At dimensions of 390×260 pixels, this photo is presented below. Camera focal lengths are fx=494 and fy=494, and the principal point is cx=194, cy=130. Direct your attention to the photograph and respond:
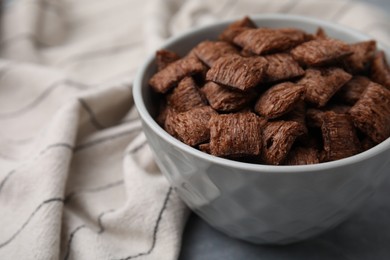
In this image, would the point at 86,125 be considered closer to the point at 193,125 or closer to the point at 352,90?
the point at 193,125

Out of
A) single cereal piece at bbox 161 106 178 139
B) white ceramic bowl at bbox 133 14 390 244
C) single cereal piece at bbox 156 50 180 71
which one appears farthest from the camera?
single cereal piece at bbox 156 50 180 71

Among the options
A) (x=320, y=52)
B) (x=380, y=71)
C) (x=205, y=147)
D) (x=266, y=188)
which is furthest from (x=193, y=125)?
(x=380, y=71)

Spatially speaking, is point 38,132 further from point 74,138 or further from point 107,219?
point 107,219

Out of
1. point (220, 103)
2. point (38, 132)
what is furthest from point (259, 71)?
point (38, 132)

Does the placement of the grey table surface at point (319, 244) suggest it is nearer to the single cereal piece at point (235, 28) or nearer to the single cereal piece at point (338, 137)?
the single cereal piece at point (338, 137)

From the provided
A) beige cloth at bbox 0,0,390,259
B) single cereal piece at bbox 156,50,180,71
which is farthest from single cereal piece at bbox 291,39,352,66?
beige cloth at bbox 0,0,390,259

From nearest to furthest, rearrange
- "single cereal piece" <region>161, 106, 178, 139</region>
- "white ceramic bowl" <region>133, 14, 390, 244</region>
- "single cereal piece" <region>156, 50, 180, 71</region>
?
"white ceramic bowl" <region>133, 14, 390, 244</region>
"single cereal piece" <region>161, 106, 178, 139</region>
"single cereal piece" <region>156, 50, 180, 71</region>

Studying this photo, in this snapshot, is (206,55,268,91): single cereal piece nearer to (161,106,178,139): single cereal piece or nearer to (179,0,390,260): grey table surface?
(161,106,178,139): single cereal piece
